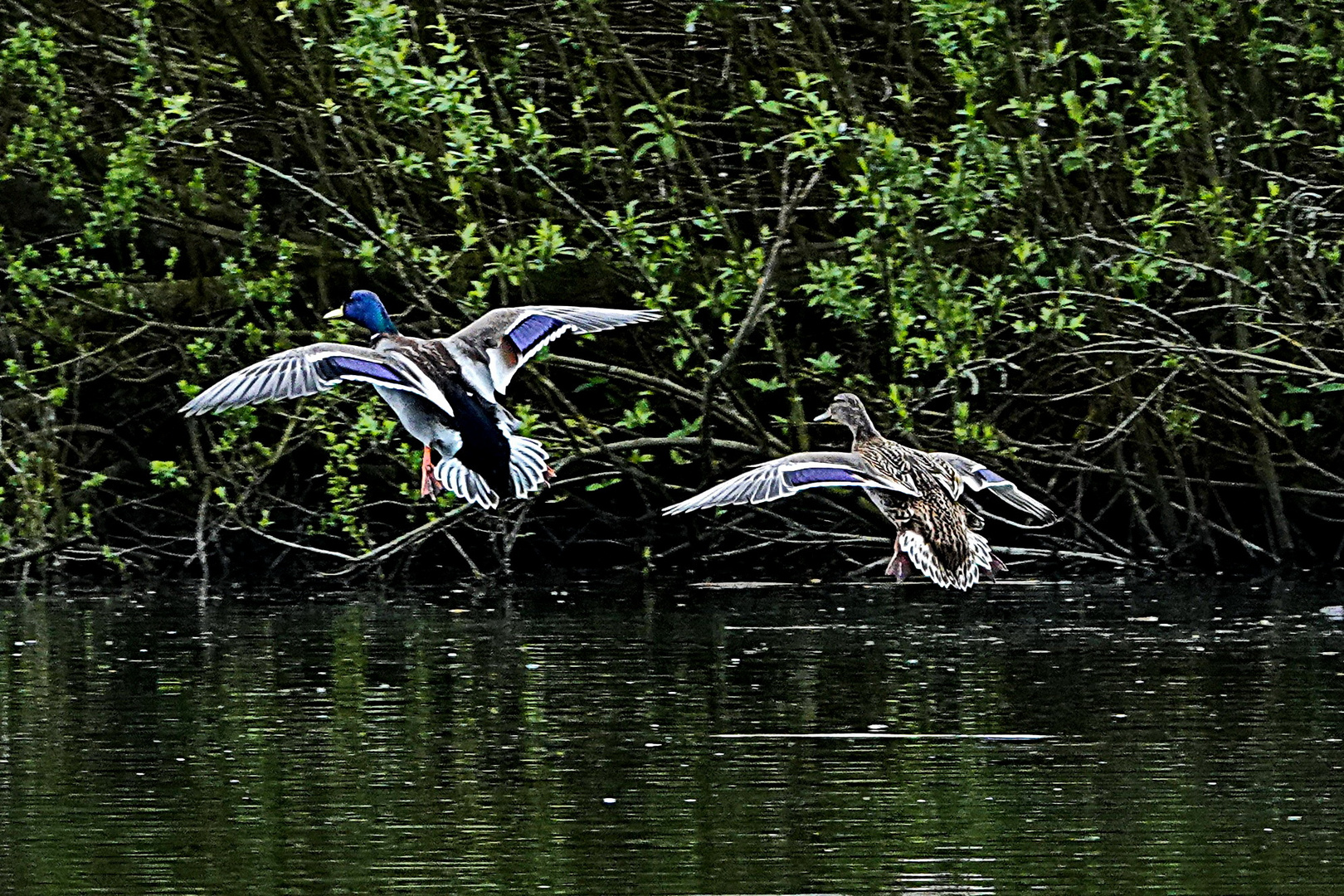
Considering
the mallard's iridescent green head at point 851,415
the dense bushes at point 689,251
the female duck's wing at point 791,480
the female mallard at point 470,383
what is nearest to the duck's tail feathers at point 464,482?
the female mallard at point 470,383

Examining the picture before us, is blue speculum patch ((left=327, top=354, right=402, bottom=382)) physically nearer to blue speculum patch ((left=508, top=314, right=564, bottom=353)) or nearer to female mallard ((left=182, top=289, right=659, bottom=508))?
female mallard ((left=182, top=289, right=659, bottom=508))

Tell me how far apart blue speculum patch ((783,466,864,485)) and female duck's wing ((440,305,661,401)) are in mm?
888

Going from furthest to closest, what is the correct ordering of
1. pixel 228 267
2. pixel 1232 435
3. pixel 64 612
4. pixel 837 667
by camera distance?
pixel 1232 435
pixel 228 267
pixel 64 612
pixel 837 667

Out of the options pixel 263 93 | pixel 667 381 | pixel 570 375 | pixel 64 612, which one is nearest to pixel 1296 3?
pixel 667 381

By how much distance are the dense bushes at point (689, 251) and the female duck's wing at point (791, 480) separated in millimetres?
1252

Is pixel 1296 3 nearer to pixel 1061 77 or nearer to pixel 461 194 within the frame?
pixel 1061 77

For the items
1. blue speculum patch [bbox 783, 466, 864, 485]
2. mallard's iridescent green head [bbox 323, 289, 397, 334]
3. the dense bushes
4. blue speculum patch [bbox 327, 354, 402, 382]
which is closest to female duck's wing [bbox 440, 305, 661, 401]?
→ mallard's iridescent green head [bbox 323, 289, 397, 334]

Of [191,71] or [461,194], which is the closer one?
[461,194]

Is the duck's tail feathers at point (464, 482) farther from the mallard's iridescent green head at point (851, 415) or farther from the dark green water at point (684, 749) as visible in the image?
the mallard's iridescent green head at point (851, 415)

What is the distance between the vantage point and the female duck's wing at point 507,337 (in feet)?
34.7

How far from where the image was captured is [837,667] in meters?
9.59

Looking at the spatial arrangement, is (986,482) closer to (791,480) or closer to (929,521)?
(929,521)

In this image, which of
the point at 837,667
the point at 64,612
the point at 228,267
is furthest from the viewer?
the point at 228,267

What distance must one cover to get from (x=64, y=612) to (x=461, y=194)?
8.52ft
